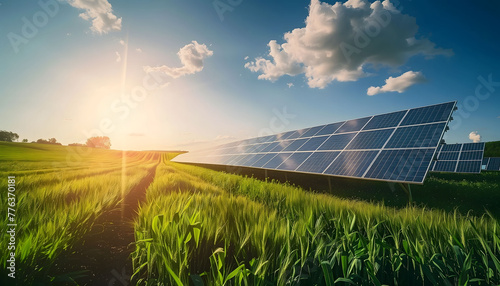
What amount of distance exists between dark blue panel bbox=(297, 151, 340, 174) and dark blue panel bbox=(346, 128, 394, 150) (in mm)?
1108

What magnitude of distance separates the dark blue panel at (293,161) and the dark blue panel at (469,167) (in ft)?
57.3

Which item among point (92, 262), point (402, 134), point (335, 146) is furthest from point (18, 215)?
point (402, 134)

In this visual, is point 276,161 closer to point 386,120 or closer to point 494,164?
point 386,120

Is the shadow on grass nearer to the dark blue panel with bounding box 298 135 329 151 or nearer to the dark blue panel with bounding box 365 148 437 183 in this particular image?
the dark blue panel with bounding box 365 148 437 183

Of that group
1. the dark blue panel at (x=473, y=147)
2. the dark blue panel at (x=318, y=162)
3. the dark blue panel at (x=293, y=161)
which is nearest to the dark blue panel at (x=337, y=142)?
the dark blue panel at (x=318, y=162)

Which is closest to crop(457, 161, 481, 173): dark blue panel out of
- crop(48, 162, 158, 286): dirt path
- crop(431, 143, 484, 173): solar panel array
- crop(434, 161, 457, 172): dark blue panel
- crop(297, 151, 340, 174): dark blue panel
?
crop(431, 143, 484, 173): solar panel array

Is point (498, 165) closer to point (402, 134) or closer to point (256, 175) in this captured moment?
point (402, 134)

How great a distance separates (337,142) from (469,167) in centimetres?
1693

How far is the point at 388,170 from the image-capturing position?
6.74m

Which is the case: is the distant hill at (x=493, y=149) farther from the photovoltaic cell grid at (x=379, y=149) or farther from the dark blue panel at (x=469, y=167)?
the photovoltaic cell grid at (x=379, y=149)

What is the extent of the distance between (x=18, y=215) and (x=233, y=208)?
323 centimetres

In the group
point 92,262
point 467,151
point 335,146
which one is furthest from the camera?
point 467,151

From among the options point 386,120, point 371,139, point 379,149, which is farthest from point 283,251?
point 386,120

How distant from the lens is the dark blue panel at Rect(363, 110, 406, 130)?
1071cm
